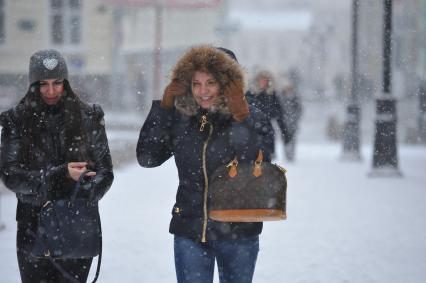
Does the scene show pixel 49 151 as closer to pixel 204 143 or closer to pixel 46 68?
pixel 46 68

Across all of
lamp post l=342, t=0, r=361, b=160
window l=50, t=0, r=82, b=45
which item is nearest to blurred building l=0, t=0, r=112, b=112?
window l=50, t=0, r=82, b=45

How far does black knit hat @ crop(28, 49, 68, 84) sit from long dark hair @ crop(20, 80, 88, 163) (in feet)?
0.17

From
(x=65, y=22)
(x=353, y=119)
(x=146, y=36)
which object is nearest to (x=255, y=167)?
(x=353, y=119)

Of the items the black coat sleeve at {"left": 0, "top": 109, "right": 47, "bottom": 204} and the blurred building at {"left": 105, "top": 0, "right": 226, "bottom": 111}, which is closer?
the black coat sleeve at {"left": 0, "top": 109, "right": 47, "bottom": 204}

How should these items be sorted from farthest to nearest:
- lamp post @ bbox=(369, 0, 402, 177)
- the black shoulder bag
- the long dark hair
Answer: lamp post @ bbox=(369, 0, 402, 177) < the long dark hair < the black shoulder bag

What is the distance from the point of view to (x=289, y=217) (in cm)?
869

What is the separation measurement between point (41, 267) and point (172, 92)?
1.03m

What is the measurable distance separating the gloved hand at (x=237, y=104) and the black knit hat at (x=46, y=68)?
0.80 m

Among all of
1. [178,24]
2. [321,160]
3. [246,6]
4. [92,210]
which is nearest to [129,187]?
[321,160]

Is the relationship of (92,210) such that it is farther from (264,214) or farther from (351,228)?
(351,228)

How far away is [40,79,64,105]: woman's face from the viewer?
3.66 meters

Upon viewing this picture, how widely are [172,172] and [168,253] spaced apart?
6811mm

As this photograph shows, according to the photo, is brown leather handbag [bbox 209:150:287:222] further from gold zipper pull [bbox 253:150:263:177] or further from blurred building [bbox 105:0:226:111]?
blurred building [bbox 105:0:226:111]

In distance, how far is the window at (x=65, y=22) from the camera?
25.1 meters
